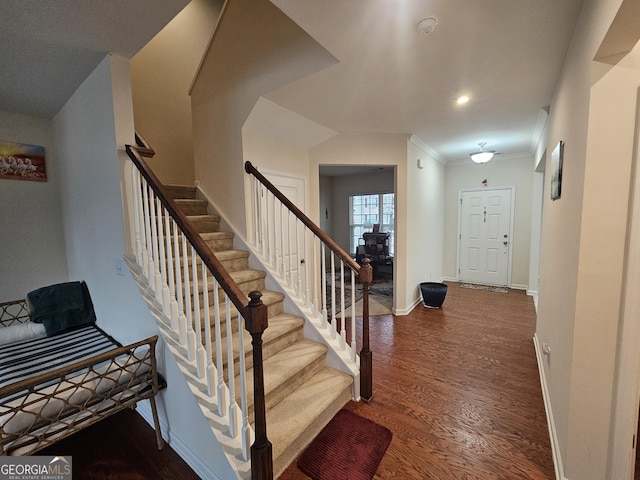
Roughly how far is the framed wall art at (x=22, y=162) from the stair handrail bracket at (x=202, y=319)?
58.6 inches

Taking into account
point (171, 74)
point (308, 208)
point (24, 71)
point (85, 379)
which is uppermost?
point (171, 74)

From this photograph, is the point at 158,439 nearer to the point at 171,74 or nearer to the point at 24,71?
the point at 24,71

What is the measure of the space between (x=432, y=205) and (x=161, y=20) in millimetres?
4596

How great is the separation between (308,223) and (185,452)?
184 centimetres

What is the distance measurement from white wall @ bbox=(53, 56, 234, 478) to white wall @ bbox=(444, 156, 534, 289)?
5602 millimetres

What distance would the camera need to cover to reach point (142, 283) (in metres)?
1.98

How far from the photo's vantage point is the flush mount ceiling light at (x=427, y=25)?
157 centimetres

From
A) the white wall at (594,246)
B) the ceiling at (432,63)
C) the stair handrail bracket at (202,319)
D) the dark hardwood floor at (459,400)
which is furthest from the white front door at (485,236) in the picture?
the stair handrail bracket at (202,319)

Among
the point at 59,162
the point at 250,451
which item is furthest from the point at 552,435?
the point at 59,162

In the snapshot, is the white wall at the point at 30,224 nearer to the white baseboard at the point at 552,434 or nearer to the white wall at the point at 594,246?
the white wall at the point at 594,246

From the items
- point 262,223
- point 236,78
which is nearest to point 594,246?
point 262,223

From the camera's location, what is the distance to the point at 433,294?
→ 4215mm

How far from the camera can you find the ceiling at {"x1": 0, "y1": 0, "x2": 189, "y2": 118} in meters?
1.55

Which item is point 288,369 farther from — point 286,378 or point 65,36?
point 65,36
